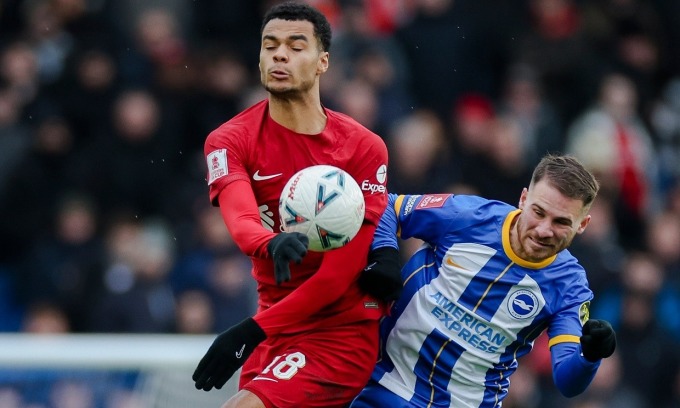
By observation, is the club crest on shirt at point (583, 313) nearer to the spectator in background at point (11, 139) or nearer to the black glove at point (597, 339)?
the black glove at point (597, 339)

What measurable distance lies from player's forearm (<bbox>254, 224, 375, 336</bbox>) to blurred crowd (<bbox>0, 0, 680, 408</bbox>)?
4.40 meters

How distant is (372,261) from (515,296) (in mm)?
770

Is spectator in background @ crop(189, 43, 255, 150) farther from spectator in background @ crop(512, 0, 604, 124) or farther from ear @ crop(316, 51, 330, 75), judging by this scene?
ear @ crop(316, 51, 330, 75)

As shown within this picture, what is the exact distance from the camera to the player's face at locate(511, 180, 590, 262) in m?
6.21

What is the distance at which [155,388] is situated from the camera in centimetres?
906

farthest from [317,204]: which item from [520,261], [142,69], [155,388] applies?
[142,69]

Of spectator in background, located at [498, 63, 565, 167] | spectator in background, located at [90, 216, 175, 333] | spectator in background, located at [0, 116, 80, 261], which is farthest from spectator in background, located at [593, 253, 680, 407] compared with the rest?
spectator in background, located at [0, 116, 80, 261]

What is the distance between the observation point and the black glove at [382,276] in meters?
6.12

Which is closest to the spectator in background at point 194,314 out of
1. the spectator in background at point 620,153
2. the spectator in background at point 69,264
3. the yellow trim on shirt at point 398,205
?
the spectator in background at point 69,264

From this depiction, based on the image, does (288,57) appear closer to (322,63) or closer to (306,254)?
(322,63)

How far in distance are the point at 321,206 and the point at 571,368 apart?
59.0 inches

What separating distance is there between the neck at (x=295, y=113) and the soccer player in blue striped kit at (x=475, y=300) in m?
0.62

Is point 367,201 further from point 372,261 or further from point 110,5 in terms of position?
point 110,5

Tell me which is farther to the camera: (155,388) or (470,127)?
(470,127)
